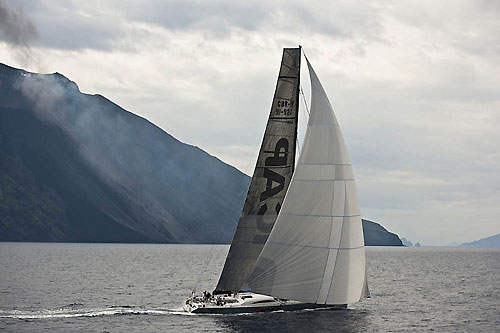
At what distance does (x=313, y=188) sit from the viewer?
40344 mm

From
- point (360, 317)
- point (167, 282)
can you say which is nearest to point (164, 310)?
point (360, 317)

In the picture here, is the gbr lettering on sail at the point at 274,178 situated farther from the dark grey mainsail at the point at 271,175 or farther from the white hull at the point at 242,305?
the white hull at the point at 242,305

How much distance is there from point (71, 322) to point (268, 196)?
16.5 meters

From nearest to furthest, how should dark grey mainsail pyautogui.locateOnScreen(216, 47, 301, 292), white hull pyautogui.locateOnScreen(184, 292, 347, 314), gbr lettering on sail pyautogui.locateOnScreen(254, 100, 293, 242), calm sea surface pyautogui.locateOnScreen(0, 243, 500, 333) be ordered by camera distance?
dark grey mainsail pyautogui.locateOnScreen(216, 47, 301, 292), gbr lettering on sail pyautogui.locateOnScreen(254, 100, 293, 242), white hull pyautogui.locateOnScreen(184, 292, 347, 314), calm sea surface pyautogui.locateOnScreen(0, 243, 500, 333)

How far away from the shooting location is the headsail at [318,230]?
40.0 metres

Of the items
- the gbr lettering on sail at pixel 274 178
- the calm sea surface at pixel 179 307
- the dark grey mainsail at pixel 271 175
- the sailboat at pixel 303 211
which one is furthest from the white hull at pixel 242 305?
the gbr lettering on sail at pixel 274 178

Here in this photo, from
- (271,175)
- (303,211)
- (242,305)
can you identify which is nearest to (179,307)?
(242,305)

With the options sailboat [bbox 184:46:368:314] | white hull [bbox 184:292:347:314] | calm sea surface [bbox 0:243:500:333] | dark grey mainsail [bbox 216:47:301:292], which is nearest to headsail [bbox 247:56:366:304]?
sailboat [bbox 184:46:368:314]

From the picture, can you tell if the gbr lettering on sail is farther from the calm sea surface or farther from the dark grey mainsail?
the calm sea surface

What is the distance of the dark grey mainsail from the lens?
42.2 metres

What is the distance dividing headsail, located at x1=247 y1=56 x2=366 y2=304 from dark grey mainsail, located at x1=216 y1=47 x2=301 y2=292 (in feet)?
5.52

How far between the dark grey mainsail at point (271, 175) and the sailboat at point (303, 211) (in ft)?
0.20

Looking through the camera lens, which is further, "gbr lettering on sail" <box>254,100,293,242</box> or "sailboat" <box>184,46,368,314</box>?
"gbr lettering on sail" <box>254,100,293,242</box>

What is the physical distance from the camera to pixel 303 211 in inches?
1578
